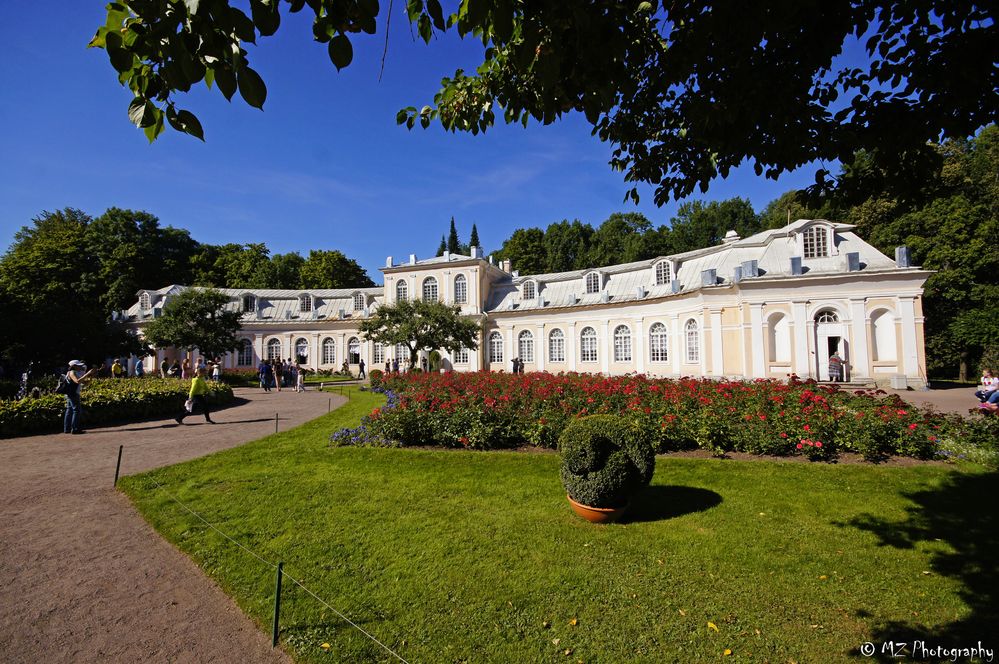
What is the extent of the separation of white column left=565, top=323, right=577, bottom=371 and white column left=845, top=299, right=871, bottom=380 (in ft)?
48.6

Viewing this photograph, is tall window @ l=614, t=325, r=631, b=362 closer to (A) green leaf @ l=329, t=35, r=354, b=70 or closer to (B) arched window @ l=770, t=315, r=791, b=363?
(B) arched window @ l=770, t=315, r=791, b=363

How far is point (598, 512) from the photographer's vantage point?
16.9 feet

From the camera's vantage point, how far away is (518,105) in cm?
408

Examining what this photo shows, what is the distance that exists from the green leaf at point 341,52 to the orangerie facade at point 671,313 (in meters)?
23.4

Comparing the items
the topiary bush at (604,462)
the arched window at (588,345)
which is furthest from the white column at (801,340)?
the topiary bush at (604,462)

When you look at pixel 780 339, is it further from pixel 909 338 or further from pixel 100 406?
pixel 100 406

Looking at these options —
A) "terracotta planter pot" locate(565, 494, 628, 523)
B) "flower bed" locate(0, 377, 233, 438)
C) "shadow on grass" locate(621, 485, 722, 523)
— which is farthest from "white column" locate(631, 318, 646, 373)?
"terracotta planter pot" locate(565, 494, 628, 523)

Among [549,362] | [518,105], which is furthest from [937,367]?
[518,105]

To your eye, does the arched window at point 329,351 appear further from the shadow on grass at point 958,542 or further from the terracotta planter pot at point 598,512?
the shadow on grass at point 958,542

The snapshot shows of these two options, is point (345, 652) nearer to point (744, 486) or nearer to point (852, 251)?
point (744, 486)

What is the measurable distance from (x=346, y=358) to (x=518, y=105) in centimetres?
3647

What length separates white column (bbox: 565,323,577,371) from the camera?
3036cm

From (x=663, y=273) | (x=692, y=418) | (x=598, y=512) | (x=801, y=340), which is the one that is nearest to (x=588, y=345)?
(x=663, y=273)

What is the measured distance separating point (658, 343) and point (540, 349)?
8.37m
